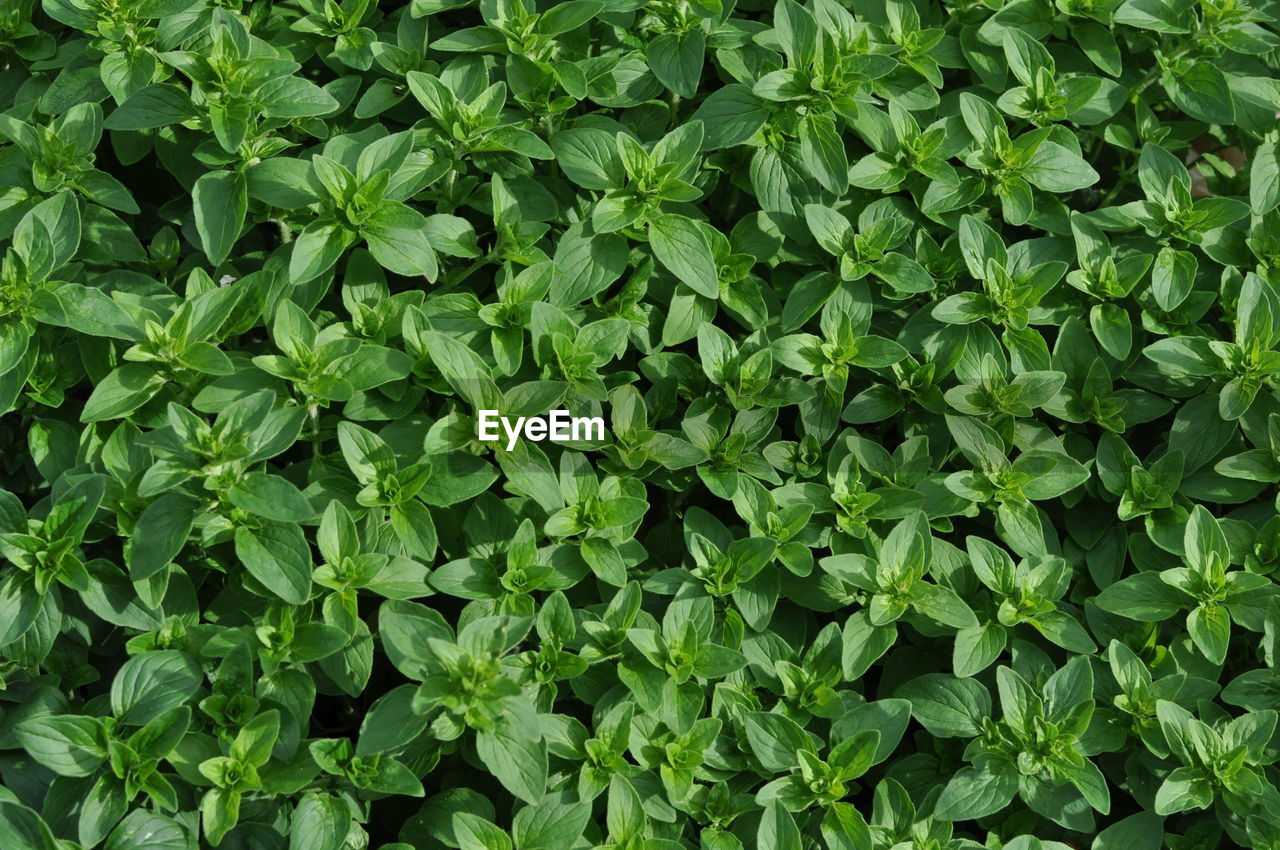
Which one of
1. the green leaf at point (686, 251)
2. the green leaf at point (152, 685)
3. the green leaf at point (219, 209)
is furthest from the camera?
the green leaf at point (686, 251)

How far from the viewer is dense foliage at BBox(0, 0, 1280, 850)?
9.19ft

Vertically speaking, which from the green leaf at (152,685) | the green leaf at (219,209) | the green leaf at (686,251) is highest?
the green leaf at (219,209)

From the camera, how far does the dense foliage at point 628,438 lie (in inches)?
110

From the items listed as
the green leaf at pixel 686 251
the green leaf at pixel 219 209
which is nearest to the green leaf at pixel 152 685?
the green leaf at pixel 219 209

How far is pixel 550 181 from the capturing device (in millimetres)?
3525

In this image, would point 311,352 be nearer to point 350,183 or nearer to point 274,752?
point 350,183

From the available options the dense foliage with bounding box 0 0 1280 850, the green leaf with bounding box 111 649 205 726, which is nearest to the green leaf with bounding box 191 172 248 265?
the dense foliage with bounding box 0 0 1280 850

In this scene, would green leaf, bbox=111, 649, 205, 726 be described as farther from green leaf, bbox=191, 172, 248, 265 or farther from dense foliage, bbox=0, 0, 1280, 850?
green leaf, bbox=191, 172, 248, 265

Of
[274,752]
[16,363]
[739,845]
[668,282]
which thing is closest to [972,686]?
[739,845]

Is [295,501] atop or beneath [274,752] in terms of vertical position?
atop

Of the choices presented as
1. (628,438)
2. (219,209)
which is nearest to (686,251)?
(628,438)

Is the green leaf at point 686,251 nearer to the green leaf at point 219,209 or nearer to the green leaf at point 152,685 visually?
the green leaf at point 219,209

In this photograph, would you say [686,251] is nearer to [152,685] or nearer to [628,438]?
[628,438]

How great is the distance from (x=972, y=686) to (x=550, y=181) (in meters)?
1.81
